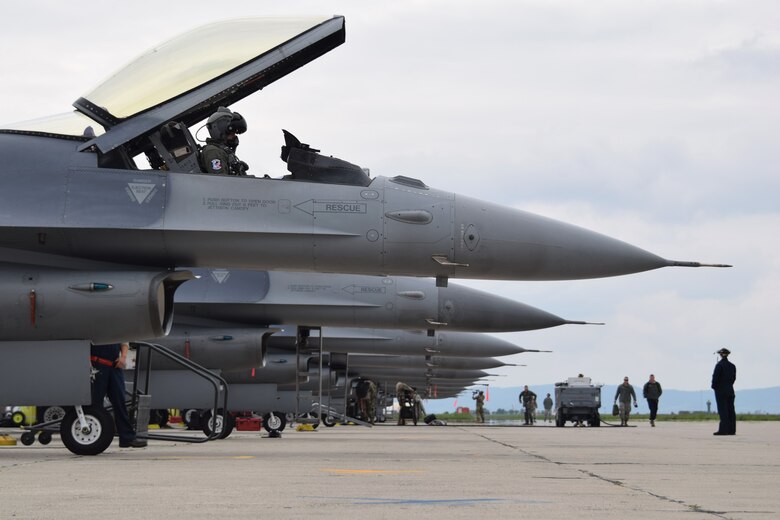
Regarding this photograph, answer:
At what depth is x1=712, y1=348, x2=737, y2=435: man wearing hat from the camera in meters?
16.8

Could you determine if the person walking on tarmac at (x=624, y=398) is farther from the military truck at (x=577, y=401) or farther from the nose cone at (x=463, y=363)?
the nose cone at (x=463, y=363)

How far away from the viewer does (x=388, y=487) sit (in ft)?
18.0

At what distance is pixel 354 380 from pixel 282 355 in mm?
22668

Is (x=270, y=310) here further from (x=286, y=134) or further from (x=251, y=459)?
(x=251, y=459)

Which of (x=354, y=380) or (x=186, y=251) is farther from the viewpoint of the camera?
(x=354, y=380)

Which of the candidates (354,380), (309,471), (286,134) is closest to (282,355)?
(286,134)

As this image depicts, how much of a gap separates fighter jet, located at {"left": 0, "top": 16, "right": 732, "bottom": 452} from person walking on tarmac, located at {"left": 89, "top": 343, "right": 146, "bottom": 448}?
397mm

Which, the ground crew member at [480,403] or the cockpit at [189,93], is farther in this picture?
the ground crew member at [480,403]

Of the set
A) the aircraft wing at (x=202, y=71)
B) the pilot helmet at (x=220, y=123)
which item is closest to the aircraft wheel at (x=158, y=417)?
the pilot helmet at (x=220, y=123)

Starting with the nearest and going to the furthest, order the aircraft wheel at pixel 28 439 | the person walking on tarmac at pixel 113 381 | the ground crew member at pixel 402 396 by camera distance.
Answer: the person walking on tarmac at pixel 113 381
the aircraft wheel at pixel 28 439
the ground crew member at pixel 402 396

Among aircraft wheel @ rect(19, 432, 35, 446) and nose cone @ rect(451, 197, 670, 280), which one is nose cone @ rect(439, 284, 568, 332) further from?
aircraft wheel @ rect(19, 432, 35, 446)

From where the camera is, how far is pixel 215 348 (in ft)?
46.1

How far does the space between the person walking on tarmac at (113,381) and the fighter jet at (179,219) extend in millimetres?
397

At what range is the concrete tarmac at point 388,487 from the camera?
14.1 ft
